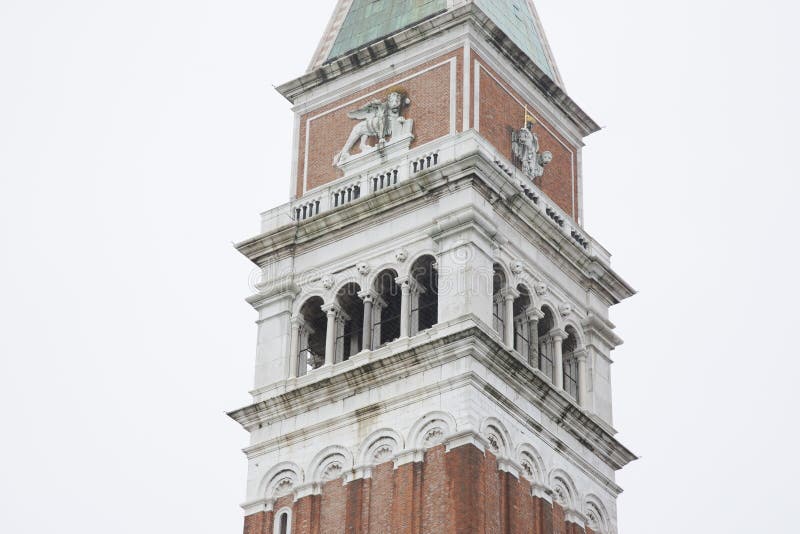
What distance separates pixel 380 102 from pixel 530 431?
1276 cm

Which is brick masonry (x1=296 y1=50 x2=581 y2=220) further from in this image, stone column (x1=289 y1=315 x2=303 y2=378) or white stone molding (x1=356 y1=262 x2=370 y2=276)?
stone column (x1=289 y1=315 x2=303 y2=378)

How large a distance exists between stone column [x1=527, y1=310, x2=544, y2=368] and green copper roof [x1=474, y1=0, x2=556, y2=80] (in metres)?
10.2

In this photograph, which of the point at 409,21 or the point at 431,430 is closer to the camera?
the point at 431,430

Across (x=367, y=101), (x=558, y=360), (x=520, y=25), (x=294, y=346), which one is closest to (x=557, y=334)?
(x=558, y=360)

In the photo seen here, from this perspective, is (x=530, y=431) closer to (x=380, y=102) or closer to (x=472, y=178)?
(x=472, y=178)

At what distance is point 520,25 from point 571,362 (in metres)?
12.8

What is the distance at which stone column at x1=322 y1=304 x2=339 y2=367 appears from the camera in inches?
2712

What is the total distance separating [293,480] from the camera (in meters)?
67.6

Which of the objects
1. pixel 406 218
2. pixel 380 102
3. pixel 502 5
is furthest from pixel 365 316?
pixel 502 5

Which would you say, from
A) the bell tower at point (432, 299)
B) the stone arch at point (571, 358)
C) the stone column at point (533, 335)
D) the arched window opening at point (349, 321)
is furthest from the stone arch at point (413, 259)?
the stone arch at point (571, 358)

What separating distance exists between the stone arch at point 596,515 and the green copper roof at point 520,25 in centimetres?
1577

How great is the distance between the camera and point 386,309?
232ft

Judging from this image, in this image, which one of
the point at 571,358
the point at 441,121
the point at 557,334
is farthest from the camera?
the point at 571,358

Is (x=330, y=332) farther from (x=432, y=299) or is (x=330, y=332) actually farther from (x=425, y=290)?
(x=432, y=299)
